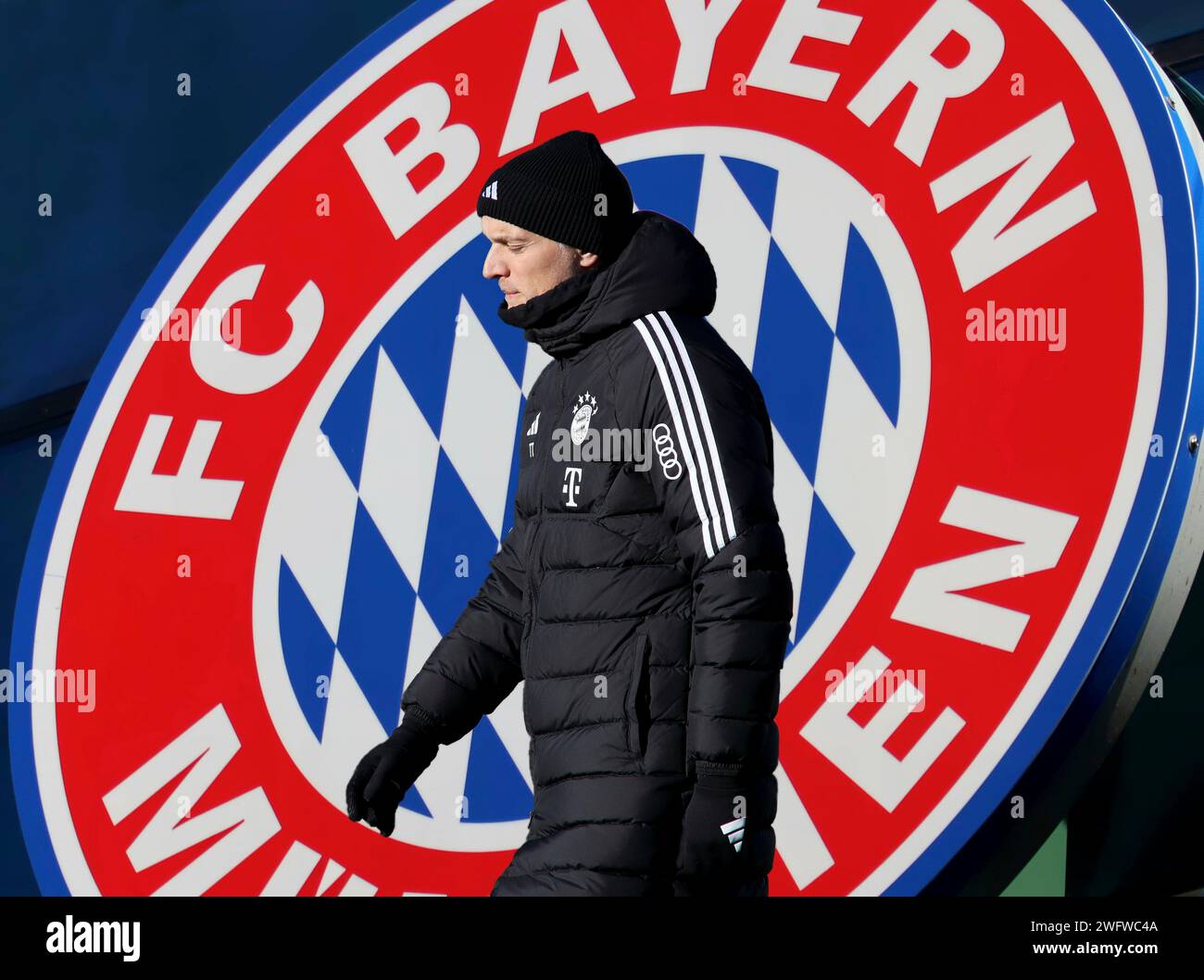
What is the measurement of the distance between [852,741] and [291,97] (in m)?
1.84

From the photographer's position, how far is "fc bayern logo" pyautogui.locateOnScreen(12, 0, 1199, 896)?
8.83 feet

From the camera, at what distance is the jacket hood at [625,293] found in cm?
213

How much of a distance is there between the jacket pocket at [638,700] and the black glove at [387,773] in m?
0.43

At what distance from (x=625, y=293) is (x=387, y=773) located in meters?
0.73

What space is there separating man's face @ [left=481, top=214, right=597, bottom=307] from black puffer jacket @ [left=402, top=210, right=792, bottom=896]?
0.05 meters

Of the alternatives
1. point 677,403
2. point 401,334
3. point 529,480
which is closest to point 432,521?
point 401,334

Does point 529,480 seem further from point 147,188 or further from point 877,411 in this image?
point 147,188

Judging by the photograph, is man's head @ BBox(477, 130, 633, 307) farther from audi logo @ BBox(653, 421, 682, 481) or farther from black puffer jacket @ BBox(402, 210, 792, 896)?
audi logo @ BBox(653, 421, 682, 481)

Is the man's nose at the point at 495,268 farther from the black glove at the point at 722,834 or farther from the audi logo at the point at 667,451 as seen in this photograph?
the black glove at the point at 722,834

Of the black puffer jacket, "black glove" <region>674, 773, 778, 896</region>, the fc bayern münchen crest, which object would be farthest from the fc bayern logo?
"black glove" <region>674, 773, 778, 896</region>

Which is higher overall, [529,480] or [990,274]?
[990,274]

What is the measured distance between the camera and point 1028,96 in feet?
9.29

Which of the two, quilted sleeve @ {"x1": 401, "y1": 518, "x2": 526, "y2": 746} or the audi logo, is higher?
the audi logo
